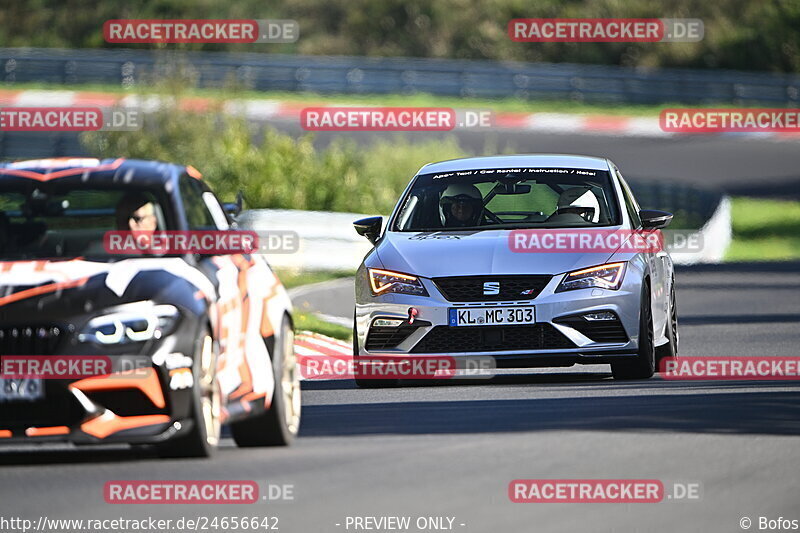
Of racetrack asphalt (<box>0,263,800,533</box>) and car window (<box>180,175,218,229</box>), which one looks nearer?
racetrack asphalt (<box>0,263,800,533</box>)

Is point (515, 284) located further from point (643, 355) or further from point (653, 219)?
point (653, 219)

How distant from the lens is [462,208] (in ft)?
44.1

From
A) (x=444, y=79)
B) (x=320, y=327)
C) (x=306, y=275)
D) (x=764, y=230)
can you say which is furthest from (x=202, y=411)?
(x=444, y=79)

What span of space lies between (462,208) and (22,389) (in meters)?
5.45

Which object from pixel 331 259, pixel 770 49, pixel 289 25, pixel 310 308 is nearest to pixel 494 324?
pixel 310 308

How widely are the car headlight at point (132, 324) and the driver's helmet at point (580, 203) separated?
17.4ft

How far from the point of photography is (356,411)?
455 inches

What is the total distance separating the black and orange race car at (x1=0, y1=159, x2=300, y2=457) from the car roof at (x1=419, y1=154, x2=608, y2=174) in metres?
4.04

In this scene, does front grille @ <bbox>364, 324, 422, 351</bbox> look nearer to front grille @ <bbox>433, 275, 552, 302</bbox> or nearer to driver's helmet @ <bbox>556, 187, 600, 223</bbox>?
front grille @ <bbox>433, 275, 552, 302</bbox>

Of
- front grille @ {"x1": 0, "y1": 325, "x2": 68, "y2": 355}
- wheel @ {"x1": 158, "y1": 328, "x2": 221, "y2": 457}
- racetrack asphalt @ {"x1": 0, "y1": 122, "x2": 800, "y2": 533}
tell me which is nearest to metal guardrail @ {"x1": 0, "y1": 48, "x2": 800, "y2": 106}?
racetrack asphalt @ {"x1": 0, "y1": 122, "x2": 800, "y2": 533}

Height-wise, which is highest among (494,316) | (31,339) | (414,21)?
(414,21)

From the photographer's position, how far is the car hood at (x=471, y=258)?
1249 centimetres

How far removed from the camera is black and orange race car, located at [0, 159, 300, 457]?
855 cm

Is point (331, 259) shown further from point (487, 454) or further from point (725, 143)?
point (725, 143)
